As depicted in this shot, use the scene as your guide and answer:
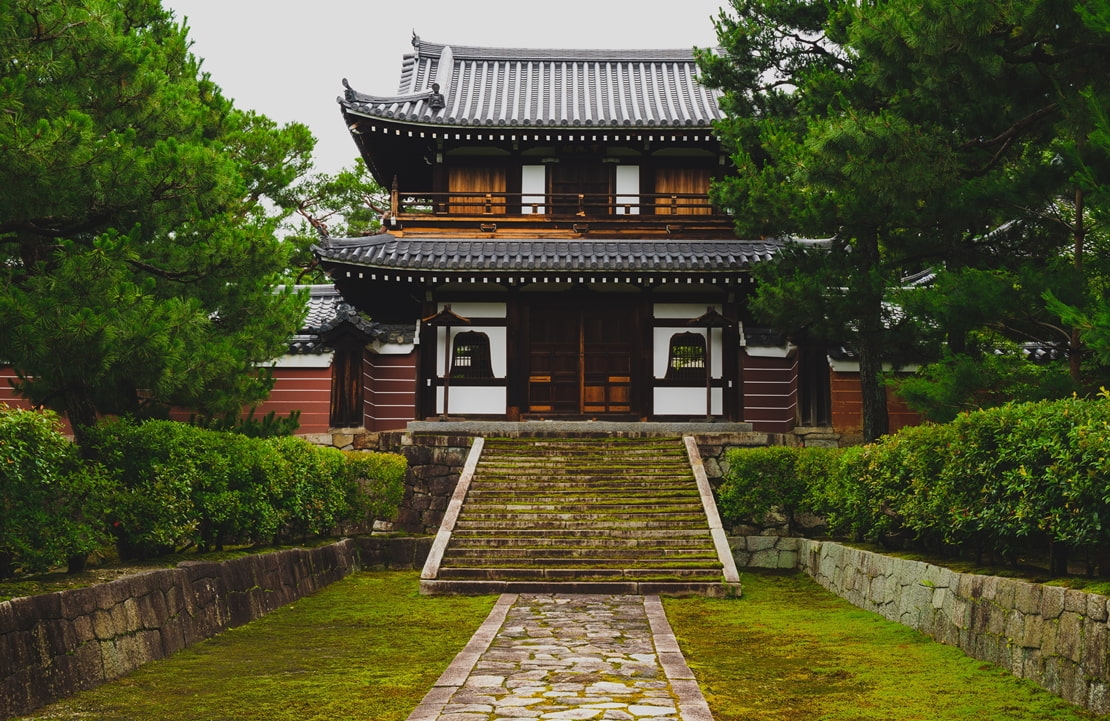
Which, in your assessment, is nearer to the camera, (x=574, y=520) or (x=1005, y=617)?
(x=1005, y=617)

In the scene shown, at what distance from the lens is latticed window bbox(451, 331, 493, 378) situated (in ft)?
70.4

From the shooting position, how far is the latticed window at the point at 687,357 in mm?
21406

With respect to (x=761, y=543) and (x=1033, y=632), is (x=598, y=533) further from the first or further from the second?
(x=1033, y=632)

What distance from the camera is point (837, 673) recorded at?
7645 mm

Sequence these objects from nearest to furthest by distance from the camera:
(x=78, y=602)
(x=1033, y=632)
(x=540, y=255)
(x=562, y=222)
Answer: (x=78, y=602), (x=1033, y=632), (x=540, y=255), (x=562, y=222)

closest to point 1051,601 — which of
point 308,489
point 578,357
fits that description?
point 308,489

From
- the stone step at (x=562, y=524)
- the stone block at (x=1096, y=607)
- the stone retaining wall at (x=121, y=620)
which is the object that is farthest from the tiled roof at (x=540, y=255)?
the stone block at (x=1096, y=607)

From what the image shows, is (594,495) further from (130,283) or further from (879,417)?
(130,283)

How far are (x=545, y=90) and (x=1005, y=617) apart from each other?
65.3 feet

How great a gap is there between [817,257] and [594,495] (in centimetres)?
536

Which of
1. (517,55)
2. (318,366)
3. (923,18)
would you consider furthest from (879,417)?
(517,55)

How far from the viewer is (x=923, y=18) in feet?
32.4

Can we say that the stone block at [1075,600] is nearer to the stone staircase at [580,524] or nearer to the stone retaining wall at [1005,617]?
the stone retaining wall at [1005,617]

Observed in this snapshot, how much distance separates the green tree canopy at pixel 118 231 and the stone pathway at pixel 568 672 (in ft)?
13.3
